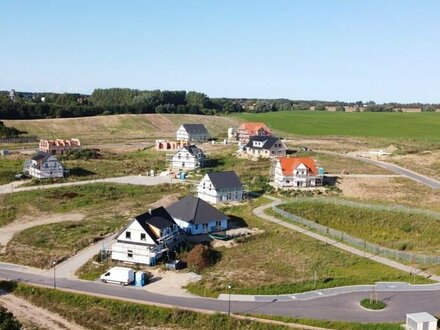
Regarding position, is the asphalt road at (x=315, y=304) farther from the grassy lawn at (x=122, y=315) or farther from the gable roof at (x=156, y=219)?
the gable roof at (x=156, y=219)

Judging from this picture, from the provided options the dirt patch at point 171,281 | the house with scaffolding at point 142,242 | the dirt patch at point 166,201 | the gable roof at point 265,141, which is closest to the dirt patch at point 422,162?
the gable roof at point 265,141

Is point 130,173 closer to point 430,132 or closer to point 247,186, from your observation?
point 247,186

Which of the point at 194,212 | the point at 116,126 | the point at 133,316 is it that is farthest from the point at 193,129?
the point at 133,316

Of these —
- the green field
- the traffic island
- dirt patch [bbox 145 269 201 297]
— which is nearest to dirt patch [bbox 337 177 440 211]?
the traffic island

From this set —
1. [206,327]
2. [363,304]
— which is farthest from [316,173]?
[206,327]

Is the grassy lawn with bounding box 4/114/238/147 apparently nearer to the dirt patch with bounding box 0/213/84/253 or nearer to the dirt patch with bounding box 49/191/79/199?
the dirt patch with bounding box 49/191/79/199
